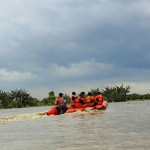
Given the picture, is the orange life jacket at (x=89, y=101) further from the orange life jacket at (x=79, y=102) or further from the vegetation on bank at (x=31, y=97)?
the vegetation on bank at (x=31, y=97)

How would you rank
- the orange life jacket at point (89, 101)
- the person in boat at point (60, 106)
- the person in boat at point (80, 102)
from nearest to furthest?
the person in boat at point (60, 106) → the person in boat at point (80, 102) → the orange life jacket at point (89, 101)

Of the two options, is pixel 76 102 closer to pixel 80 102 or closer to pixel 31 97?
pixel 80 102

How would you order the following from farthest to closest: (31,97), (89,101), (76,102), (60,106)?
(31,97) < (89,101) < (76,102) < (60,106)

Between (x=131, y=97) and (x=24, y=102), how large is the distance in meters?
18.0

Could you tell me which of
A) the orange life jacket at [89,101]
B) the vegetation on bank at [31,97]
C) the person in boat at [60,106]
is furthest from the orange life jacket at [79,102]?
the vegetation on bank at [31,97]

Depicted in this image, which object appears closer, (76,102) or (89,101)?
(76,102)

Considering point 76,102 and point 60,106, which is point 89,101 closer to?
point 76,102

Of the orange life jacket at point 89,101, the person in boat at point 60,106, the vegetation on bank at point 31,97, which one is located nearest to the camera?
the person in boat at point 60,106

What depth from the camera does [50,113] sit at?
22.2m

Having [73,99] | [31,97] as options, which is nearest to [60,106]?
[73,99]

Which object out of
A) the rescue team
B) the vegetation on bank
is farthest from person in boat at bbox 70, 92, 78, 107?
the vegetation on bank

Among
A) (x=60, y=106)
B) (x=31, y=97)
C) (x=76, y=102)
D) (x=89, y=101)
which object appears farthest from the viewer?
(x=31, y=97)

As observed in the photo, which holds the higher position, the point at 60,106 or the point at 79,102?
the point at 79,102

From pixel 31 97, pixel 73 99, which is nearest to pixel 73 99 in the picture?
pixel 73 99
